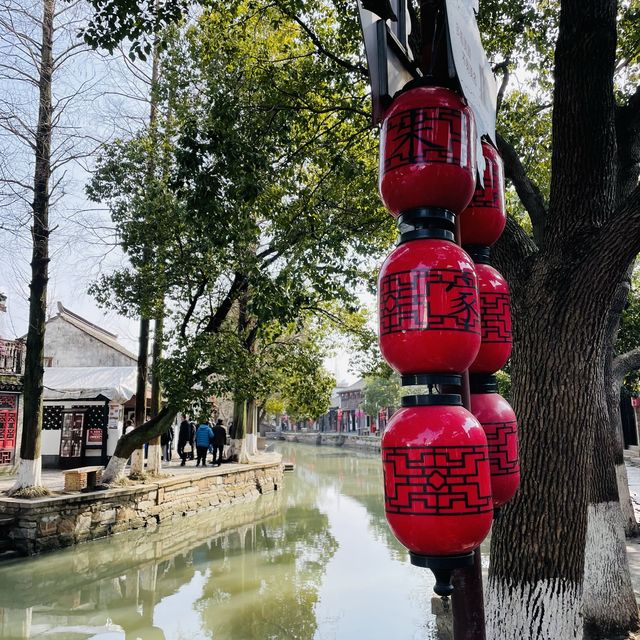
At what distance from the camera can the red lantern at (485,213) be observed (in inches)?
79.4

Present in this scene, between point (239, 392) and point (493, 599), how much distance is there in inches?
296

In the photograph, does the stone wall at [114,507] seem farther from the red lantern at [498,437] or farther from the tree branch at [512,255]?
the red lantern at [498,437]

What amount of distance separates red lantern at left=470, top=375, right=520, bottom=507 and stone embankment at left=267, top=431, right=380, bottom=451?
107 feet

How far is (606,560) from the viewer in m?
4.89

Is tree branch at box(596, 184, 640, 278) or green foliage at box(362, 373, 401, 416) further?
green foliage at box(362, 373, 401, 416)

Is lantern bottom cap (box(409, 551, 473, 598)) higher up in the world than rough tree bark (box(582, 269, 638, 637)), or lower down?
higher up

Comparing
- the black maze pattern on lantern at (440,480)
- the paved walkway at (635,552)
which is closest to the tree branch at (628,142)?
the black maze pattern on lantern at (440,480)

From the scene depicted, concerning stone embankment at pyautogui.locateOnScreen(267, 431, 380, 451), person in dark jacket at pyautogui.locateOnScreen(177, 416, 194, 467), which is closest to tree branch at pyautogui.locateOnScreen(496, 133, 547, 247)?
person in dark jacket at pyautogui.locateOnScreen(177, 416, 194, 467)

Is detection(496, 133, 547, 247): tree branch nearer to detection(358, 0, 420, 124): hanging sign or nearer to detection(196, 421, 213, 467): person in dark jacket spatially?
detection(358, 0, 420, 124): hanging sign

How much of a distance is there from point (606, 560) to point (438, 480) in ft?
14.6

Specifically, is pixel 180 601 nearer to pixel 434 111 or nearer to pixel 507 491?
pixel 507 491

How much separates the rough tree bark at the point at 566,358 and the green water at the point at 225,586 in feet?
11.6

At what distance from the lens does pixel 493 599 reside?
297 cm

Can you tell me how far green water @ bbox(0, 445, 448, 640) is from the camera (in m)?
6.23
